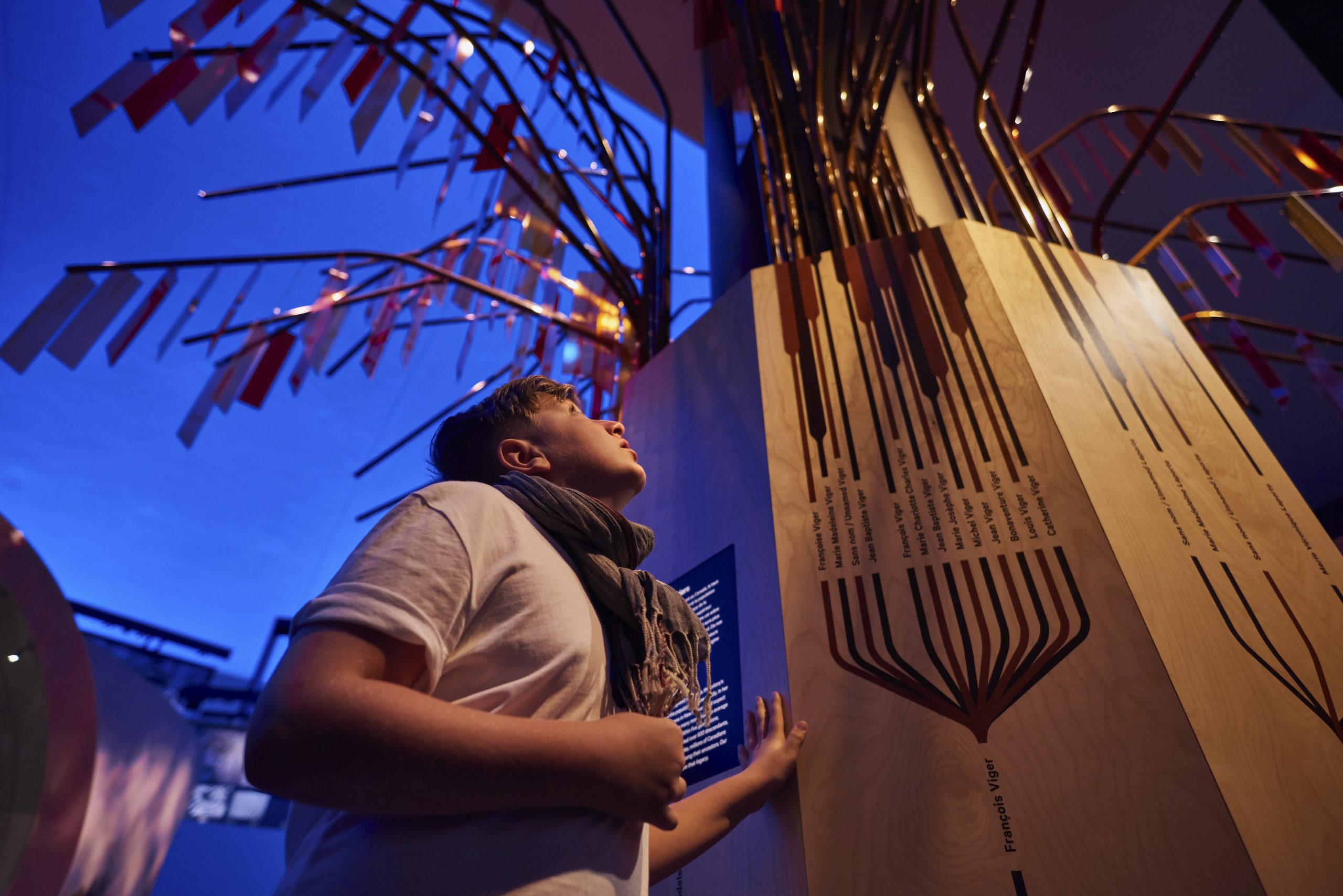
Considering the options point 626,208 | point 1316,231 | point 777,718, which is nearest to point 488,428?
point 777,718

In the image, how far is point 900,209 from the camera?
2.04 m

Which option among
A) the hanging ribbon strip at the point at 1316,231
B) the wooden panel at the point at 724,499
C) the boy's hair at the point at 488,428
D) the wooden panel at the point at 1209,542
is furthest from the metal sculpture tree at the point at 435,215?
the hanging ribbon strip at the point at 1316,231

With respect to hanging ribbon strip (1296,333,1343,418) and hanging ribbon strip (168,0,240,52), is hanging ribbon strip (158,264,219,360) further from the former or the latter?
hanging ribbon strip (1296,333,1343,418)

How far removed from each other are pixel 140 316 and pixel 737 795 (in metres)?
2.84

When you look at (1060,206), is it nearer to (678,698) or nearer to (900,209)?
(900,209)

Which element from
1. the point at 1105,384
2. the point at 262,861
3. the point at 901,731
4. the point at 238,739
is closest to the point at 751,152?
the point at 1105,384

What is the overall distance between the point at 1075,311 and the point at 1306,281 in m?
5.50

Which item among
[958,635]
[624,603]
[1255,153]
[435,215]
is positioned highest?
[1255,153]

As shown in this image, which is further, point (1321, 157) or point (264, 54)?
point (1321, 157)

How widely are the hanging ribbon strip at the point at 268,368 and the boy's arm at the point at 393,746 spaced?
241cm

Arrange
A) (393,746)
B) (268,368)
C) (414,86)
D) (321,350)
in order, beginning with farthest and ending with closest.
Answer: (321,350) < (268,368) < (414,86) < (393,746)

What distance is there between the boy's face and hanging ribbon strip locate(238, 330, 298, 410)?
77.7 inches

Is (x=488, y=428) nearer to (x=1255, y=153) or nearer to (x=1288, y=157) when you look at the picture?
(x=1288, y=157)

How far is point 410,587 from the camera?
637 millimetres
